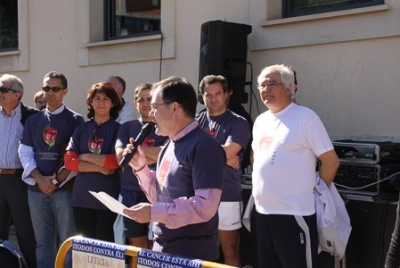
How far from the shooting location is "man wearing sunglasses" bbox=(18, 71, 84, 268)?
565 centimetres

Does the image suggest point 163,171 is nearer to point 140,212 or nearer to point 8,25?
point 140,212

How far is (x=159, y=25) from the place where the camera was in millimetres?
8055

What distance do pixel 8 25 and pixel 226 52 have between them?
5511 mm

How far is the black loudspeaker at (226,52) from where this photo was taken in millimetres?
6289

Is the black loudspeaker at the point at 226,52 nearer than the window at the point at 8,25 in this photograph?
Yes

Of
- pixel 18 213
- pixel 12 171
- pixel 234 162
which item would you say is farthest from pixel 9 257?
pixel 234 162

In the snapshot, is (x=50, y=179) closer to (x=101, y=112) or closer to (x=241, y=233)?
(x=101, y=112)

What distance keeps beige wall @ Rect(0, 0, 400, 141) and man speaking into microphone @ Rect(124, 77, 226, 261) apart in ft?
9.04

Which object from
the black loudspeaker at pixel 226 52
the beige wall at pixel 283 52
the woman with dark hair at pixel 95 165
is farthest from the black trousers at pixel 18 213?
the beige wall at pixel 283 52

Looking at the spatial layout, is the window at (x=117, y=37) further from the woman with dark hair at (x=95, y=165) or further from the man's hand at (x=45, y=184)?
the man's hand at (x=45, y=184)

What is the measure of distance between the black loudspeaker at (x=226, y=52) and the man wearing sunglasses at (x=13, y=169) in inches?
70.9

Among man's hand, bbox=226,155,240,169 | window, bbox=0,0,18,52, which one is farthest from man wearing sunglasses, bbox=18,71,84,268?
window, bbox=0,0,18,52

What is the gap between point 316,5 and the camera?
20.9 ft

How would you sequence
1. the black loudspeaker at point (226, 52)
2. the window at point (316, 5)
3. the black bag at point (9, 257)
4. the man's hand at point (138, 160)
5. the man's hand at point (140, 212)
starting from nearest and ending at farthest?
the man's hand at point (140, 212)
the man's hand at point (138, 160)
the black bag at point (9, 257)
the window at point (316, 5)
the black loudspeaker at point (226, 52)
